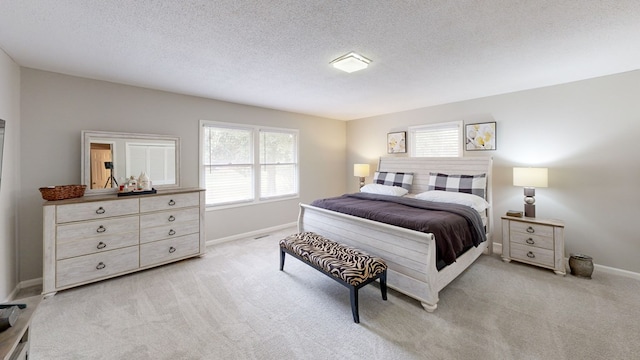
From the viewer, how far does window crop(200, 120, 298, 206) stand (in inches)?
160

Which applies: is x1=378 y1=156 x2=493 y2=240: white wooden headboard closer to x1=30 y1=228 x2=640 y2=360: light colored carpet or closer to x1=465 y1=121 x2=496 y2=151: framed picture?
x1=465 y1=121 x2=496 y2=151: framed picture

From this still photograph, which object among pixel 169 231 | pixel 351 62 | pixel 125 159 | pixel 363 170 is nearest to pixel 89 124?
pixel 125 159

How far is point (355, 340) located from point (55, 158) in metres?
3.77

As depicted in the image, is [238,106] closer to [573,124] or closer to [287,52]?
[287,52]

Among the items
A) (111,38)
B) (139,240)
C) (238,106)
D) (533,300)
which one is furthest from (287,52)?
(533,300)

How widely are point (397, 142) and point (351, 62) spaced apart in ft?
9.07

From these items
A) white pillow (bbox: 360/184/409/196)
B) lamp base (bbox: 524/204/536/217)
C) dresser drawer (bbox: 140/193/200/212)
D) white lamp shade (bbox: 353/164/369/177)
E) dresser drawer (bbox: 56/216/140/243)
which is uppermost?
white lamp shade (bbox: 353/164/369/177)

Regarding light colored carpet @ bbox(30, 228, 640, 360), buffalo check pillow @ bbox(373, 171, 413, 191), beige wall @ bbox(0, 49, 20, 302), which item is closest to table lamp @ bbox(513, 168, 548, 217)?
light colored carpet @ bbox(30, 228, 640, 360)

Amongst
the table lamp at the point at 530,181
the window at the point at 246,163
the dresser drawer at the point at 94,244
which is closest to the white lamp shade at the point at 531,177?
the table lamp at the point at 530,181

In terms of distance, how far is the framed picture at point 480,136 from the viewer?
12.4ft

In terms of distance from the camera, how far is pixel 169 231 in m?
3.20

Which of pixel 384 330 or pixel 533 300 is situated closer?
pixel 384 330

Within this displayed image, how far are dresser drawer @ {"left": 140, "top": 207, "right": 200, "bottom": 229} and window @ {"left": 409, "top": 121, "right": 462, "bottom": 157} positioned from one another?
3904 millimetres

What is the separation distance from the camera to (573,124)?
3.16 m
